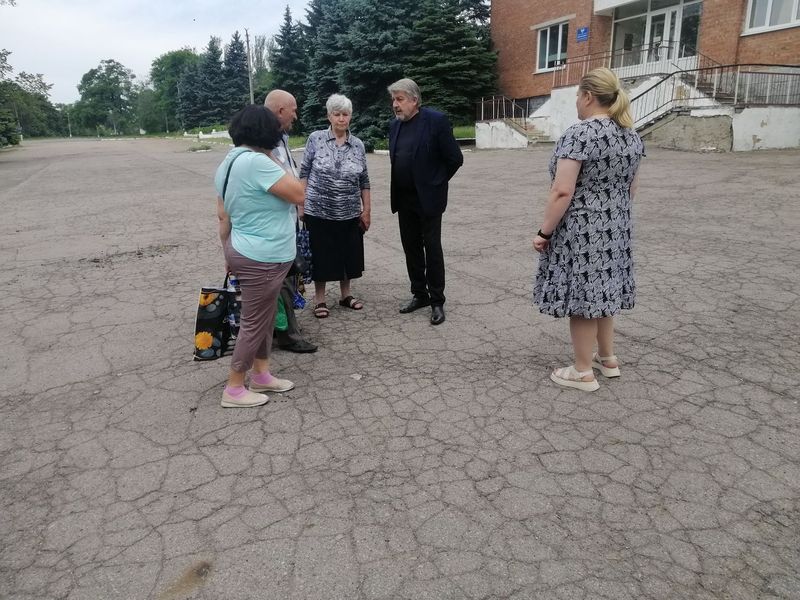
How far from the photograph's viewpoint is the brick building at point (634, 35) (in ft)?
59.1

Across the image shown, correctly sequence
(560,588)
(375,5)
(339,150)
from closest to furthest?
1. (560,588)
2. (339,150)
3. (375,5)

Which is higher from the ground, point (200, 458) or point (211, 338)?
point (211, 338)

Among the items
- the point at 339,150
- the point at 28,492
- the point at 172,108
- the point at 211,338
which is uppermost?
the point at 172,108

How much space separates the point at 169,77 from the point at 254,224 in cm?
10245

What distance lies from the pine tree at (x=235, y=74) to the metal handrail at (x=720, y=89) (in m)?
48.3

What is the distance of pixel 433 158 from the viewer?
4711mm

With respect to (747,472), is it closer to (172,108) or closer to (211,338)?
(211,338)

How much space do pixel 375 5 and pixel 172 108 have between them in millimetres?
73767

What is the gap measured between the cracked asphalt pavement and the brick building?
1580cm

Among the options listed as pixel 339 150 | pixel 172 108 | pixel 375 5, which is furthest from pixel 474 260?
pixel 172 108

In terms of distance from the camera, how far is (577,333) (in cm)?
361

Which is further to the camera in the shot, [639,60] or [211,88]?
[211,88]

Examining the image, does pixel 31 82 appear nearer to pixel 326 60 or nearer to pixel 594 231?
pixel 326 60

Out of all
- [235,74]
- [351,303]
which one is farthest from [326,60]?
[235,74]
